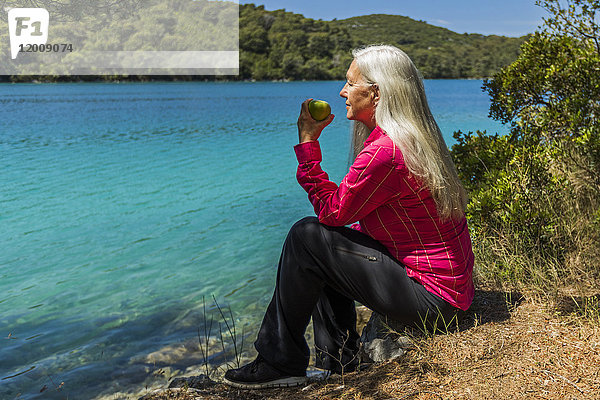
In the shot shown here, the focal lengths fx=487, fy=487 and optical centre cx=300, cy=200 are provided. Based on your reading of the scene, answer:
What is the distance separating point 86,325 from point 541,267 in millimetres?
4224

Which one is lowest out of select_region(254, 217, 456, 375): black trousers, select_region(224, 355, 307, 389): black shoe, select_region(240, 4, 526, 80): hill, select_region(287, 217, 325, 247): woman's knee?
select_region(224, 355, 307, 389): black shoe

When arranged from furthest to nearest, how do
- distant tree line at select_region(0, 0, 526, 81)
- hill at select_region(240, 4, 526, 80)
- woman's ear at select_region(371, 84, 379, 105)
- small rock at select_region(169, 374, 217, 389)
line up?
1. hill at select_region(240, 4, 526, 80)
2. distant tree line at select_region(0, 0, 526, 81)
3. small rock at select_region(169, 374, 217, 389)
4. woman's ear at select_region(371, 84, 379, 105)

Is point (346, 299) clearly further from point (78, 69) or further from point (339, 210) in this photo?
point (78, 69)

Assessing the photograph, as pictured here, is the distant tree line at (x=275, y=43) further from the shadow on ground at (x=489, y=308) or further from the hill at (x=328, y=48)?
the shadow on ground at (x=489, y=308)

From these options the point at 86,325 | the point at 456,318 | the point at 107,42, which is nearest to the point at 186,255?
the point at 86,325

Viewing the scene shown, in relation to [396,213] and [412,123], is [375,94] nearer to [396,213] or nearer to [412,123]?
[412,123]

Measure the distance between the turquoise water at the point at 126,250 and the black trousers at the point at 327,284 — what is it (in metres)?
1.69

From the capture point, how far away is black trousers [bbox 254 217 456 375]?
2.43 meters

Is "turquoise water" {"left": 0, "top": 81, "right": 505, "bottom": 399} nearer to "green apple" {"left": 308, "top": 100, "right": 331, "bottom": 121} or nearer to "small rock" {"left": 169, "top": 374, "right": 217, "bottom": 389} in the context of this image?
"small rock" {"left": 169, "top": 374, "right": 217, "bottom": 389}

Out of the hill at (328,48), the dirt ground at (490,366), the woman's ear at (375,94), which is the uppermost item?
the hill at (328,48)

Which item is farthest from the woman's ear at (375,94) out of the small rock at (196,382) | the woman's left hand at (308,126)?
the small rock at (196,382)

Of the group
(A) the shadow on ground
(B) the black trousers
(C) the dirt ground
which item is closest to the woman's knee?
(B) the black trousers

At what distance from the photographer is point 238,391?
270 centimetres

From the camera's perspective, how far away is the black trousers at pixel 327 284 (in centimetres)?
243
